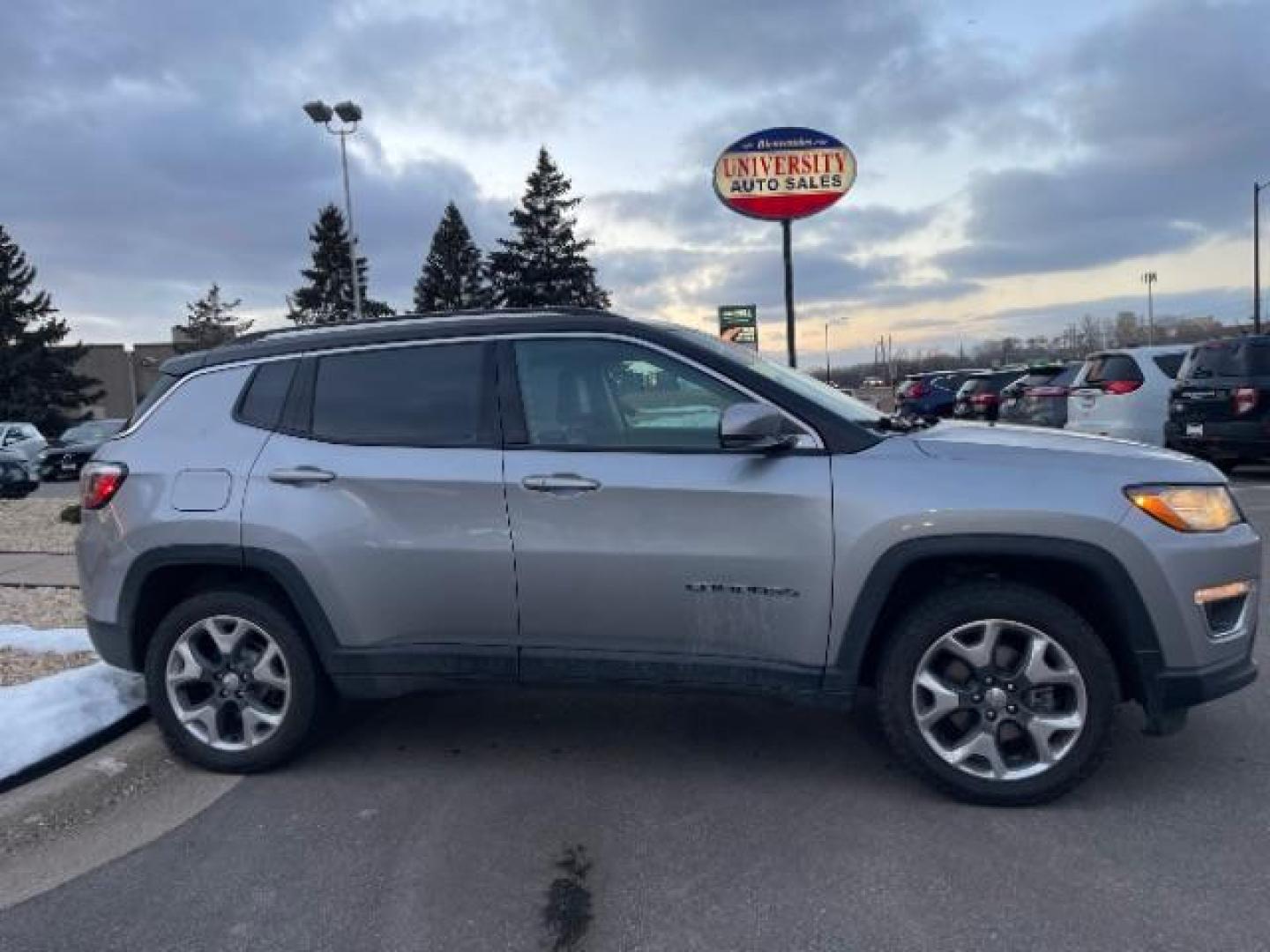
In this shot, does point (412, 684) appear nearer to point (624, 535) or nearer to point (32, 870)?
point (624, 535)

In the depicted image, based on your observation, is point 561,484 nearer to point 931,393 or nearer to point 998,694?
point 998,694

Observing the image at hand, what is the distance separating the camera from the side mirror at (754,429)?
364 cm

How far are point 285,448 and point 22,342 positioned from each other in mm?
56474

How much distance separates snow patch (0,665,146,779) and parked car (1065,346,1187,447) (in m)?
11.7

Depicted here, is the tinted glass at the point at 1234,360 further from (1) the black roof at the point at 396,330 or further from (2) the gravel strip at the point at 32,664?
(2) the gravel strip at the point at 32,664

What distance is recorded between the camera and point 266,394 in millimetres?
4359

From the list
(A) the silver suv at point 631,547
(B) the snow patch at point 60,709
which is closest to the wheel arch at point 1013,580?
(A) the silver suv at point 631,547

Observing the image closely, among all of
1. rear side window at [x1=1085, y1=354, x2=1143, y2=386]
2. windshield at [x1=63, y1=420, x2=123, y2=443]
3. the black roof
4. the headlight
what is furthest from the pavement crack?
windshield at [x1=63, y1=420, x2=123, y2=443]

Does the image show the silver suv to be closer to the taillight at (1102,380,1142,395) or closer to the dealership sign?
the taillight at (1102,380,1142,395)

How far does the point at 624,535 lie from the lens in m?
3.84

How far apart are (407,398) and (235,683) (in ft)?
4.50

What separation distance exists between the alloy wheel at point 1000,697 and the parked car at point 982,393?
19879 mm

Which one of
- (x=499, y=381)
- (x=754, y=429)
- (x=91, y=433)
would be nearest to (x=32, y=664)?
(x=499, y=381)

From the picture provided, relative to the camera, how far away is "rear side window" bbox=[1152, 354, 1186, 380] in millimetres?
13539
